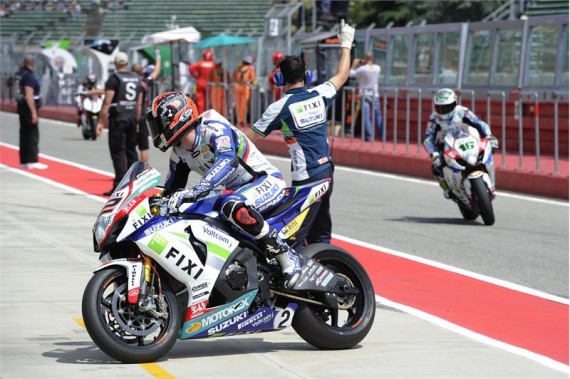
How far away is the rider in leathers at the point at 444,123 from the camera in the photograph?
15.1 metres

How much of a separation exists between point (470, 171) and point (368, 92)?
958 cm

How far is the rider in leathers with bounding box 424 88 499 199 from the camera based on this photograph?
15.1m

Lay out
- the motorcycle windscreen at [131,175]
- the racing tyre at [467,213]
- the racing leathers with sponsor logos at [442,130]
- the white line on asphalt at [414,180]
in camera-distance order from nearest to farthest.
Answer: the motorcycle windscreen at [131,175] < the racing leathers with sponsor logos at [442,130] < the racing tyre at [467,213] < the white line on asphalt at [414,180]

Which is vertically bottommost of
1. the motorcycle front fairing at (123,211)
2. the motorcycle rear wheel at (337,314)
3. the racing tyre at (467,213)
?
the racing tyre at (467,213)

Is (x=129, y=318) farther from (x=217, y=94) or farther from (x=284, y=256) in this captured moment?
(x=217, y=94)

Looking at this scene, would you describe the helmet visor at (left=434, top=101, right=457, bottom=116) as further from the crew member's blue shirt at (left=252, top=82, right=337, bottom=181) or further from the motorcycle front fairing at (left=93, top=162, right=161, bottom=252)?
the motorcycle front fairing at (left=93, top=162, right=161, bottom=252)

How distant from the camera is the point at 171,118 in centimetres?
731

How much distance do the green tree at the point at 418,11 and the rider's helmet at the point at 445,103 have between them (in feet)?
110

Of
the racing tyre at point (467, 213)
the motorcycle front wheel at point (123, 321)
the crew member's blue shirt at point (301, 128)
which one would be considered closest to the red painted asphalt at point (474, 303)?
the crew member's blue shirt at point (301, 128)

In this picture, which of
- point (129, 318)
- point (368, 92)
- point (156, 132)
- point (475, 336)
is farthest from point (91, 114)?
point (129, 318)

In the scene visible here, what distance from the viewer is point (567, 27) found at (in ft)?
78.9

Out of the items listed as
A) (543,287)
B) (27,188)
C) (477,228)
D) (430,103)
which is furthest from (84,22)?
(543,287)

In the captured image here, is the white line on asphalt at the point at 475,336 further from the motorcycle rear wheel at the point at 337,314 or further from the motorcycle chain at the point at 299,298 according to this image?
the motorcycle chain at the point at 299,298

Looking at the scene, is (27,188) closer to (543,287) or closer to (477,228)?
(477,228)
